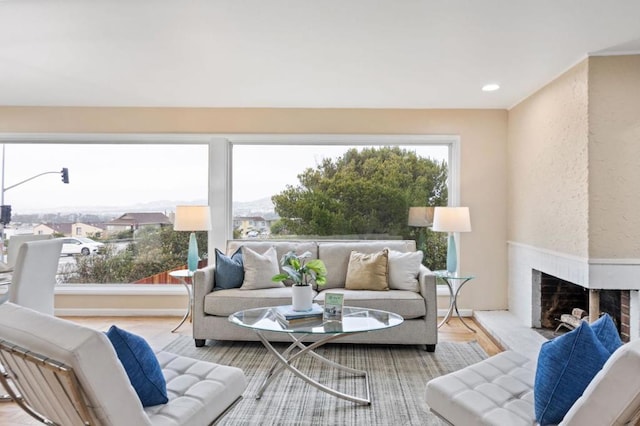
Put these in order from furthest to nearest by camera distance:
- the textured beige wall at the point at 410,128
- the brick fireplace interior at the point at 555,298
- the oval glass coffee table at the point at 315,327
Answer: the textured beige wall at the point at 410,128, the brick fireplace interior at the point at 555,298, the oval glass coffee table at the point at 315,327

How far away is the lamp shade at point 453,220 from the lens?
4.21 metres

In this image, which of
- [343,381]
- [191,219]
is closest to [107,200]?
[191,219]

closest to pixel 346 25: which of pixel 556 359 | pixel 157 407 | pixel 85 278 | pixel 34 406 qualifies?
pixel 556 359

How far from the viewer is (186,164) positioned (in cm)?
498

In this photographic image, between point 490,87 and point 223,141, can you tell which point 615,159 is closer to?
point 490,87

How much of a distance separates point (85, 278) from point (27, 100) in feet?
6.92

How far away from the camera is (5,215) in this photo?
16.3ft

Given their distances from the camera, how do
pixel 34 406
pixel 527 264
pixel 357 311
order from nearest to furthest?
pixel 34 406 < pixel 357 311 < pixel 527 264

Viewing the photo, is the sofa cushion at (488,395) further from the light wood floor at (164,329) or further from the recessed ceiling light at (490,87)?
the recessed ceiling light at (490,87)

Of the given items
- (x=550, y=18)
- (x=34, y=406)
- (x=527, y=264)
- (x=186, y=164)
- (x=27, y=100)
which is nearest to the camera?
→ (x=34, y=406)

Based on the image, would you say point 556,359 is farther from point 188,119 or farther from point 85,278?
point 85,278

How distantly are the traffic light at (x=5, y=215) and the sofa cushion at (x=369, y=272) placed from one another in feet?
13.7

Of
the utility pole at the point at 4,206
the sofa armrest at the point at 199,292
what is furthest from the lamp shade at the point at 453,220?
the utility pole at the point at 4,206

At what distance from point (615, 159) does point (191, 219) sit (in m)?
3.77
